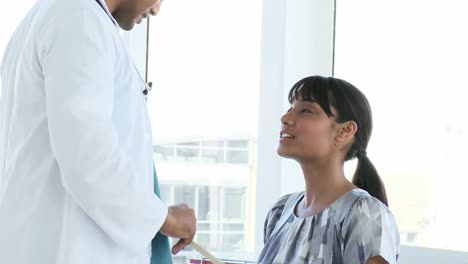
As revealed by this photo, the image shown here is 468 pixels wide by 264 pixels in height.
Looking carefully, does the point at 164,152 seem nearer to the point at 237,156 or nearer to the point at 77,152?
the point at 237,156

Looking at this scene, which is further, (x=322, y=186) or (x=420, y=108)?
(x=420, y=108)

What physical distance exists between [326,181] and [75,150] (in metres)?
0.63

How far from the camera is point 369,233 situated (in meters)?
1.51

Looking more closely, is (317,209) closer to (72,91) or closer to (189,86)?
(72,91)

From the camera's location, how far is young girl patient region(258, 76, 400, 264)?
157 cm

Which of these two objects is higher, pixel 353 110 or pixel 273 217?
pixel 353 110

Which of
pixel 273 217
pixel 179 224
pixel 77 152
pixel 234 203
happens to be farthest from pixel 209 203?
pixel 77 152

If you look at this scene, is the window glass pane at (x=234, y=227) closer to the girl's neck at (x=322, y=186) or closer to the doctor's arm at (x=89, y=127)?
the girl's neck at (x=322, y=186)

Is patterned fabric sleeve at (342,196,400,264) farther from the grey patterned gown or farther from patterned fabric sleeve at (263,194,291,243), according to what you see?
patterned fabric sleeve at (263,194,291,243)

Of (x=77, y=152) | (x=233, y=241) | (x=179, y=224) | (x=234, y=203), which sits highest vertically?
(x=77, y=152)

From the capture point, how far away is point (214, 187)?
241 centimetres

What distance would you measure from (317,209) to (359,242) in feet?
0.53

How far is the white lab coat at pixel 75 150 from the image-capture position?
123 cm

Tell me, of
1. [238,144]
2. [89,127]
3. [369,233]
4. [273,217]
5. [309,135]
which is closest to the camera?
[89,127]
